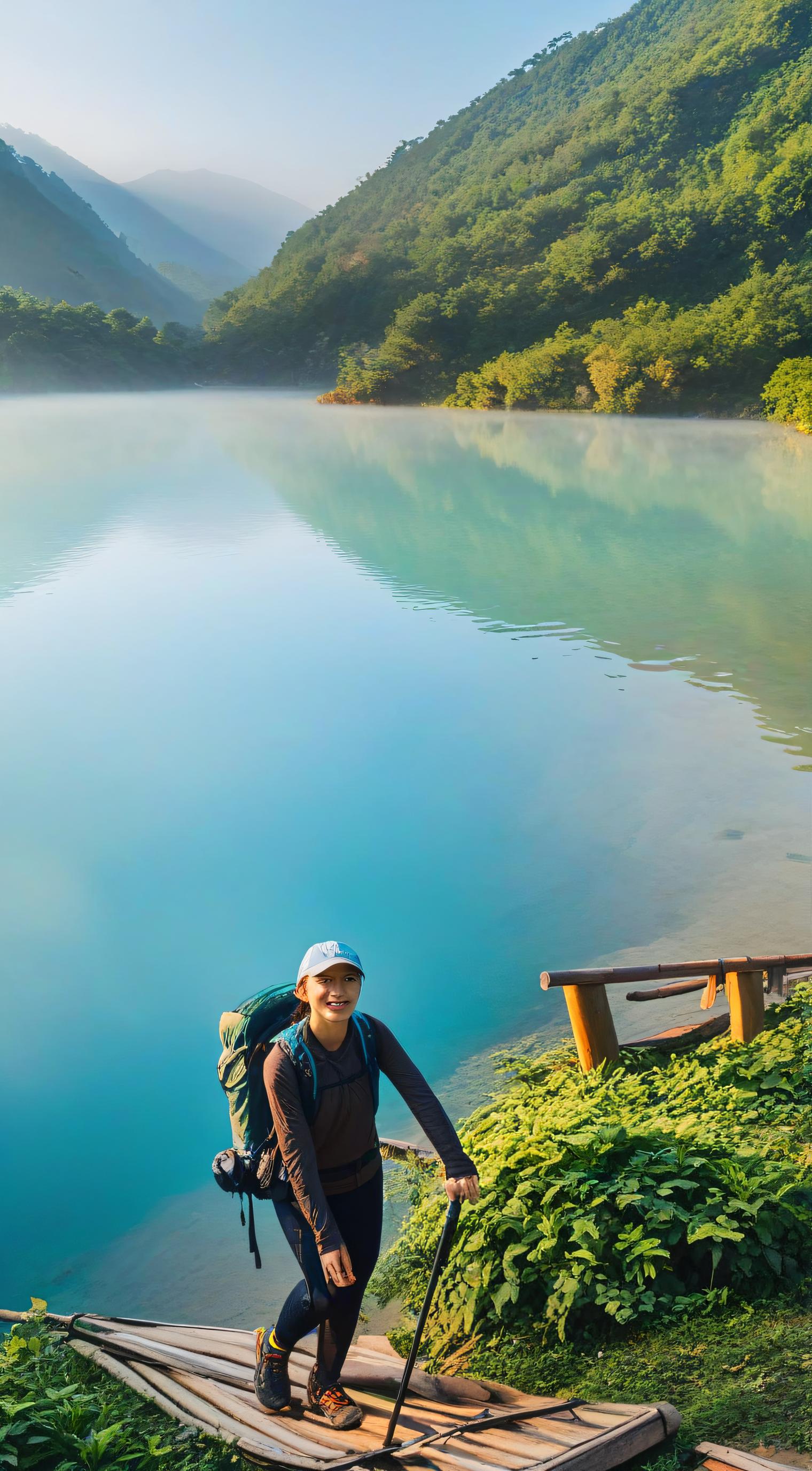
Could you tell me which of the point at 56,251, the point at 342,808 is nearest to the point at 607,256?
the point at 342,808

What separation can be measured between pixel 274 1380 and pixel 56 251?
144218 mm

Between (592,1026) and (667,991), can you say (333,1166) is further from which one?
(667,991)

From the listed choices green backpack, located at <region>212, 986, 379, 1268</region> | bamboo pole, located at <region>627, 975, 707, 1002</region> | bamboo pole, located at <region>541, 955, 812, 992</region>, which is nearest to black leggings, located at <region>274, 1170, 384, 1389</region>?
green backpack, located at <region>212, 986, 379, 1268</region>

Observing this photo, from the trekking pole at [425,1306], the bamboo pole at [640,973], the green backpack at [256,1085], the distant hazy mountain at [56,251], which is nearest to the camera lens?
the trekking pole at [425,1306]

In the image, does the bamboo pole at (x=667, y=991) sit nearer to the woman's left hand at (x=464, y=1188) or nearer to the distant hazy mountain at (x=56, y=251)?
the woman's left hand at (x=464, y=1188)

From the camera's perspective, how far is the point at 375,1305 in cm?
423

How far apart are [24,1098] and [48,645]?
38.1 feet

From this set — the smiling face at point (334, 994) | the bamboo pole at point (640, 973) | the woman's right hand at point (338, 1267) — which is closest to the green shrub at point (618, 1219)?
the bamboo pole at point (640, 973)

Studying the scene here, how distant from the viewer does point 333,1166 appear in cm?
266

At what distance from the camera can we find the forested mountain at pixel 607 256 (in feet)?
169

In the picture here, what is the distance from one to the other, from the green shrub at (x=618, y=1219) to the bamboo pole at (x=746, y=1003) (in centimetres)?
66

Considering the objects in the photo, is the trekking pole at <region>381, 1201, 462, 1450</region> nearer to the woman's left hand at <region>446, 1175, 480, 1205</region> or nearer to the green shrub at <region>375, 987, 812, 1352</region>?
the woman's left hand at <region>446, 1175, 480, 1205</region>

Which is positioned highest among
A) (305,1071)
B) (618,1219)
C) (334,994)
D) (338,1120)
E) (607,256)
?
(607,256)

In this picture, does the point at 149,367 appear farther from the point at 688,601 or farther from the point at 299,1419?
the point at 299,1419
